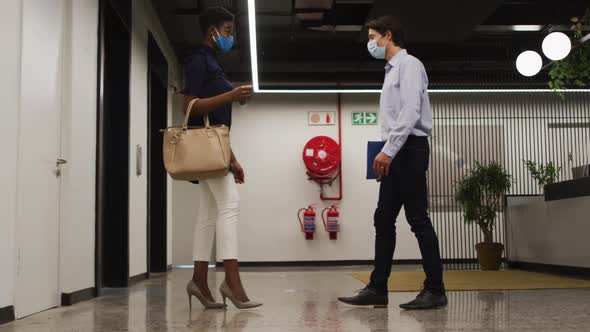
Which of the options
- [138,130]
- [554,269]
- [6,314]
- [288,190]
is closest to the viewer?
[6,314]

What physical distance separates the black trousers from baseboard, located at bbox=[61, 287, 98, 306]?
177 centimetres

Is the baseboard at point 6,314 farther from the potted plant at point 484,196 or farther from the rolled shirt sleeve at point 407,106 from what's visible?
the potted plant at point 484,196

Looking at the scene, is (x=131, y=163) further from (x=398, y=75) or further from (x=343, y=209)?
(x=343, y=209)

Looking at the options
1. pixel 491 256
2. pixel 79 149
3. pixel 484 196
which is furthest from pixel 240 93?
pixel 484 196

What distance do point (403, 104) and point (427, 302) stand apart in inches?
36.8

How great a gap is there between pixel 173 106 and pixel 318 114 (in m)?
2.01

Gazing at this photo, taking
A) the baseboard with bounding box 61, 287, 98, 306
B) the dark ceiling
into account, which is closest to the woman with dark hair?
the baseboard with bounding box 61, 287, 98, 306

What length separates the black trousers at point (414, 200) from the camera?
Answer: 3.06 meters

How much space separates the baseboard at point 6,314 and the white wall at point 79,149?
739mm

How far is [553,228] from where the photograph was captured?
619 cm

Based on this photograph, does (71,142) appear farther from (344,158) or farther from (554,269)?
(344,158)

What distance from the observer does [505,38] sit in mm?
8281

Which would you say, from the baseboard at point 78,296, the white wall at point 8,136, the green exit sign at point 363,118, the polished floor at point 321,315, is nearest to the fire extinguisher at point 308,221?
the green exit sign at point 363,118

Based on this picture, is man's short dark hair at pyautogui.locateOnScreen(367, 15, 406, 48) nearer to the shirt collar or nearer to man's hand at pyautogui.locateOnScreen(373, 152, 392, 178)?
the shirt collar
